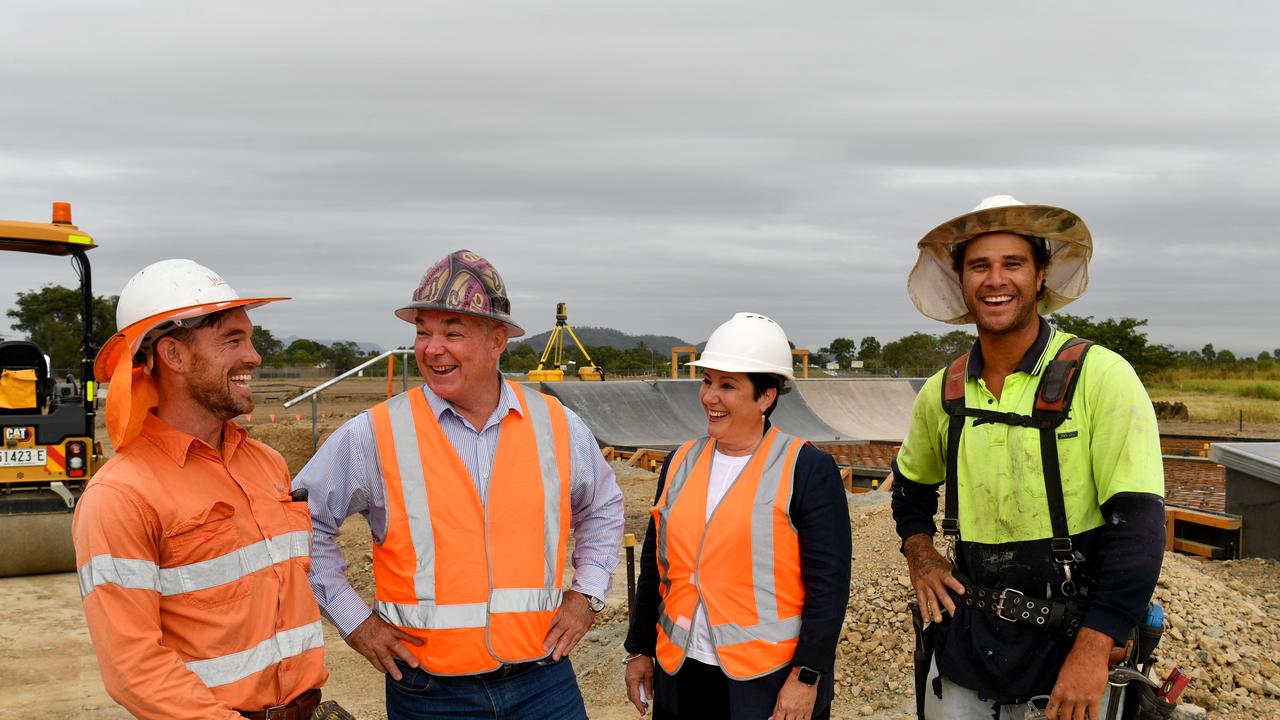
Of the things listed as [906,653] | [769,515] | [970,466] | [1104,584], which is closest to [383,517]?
[769,515]

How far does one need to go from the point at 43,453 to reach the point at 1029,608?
27.6 feet

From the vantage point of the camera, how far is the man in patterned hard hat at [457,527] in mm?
2852

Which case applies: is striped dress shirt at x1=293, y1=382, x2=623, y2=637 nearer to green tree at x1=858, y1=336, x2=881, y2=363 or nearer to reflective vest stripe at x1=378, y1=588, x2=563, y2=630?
reflective vest stripe at x1=378, y1=588, x2=563, y2=630

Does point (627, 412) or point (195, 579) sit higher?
point (195, 579)

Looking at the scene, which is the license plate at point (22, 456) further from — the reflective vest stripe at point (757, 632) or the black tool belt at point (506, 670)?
the reflective vest stripe at point (757, 632)

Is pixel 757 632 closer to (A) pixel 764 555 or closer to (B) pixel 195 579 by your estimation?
(A) pixel 764 555

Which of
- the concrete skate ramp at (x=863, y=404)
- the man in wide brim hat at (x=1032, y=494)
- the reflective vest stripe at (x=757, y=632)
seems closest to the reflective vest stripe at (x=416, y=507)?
the reflective vest stripe at (x=757, y=632)

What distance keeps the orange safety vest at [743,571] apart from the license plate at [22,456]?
7.41 metres

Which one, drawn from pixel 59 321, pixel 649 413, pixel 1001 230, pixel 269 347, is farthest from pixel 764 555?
pixel 269 347

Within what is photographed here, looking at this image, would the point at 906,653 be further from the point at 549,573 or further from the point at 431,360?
the point at 431,360

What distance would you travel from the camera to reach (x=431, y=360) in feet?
9.86

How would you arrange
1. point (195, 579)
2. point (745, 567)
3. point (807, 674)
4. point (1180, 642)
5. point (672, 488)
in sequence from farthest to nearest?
point (1180, 642) < point (672, 488) < point (745, 567) < point (807, 674) < point (195, 579)

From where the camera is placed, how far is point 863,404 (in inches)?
796

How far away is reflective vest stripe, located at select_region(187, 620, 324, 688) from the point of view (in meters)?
2.33
